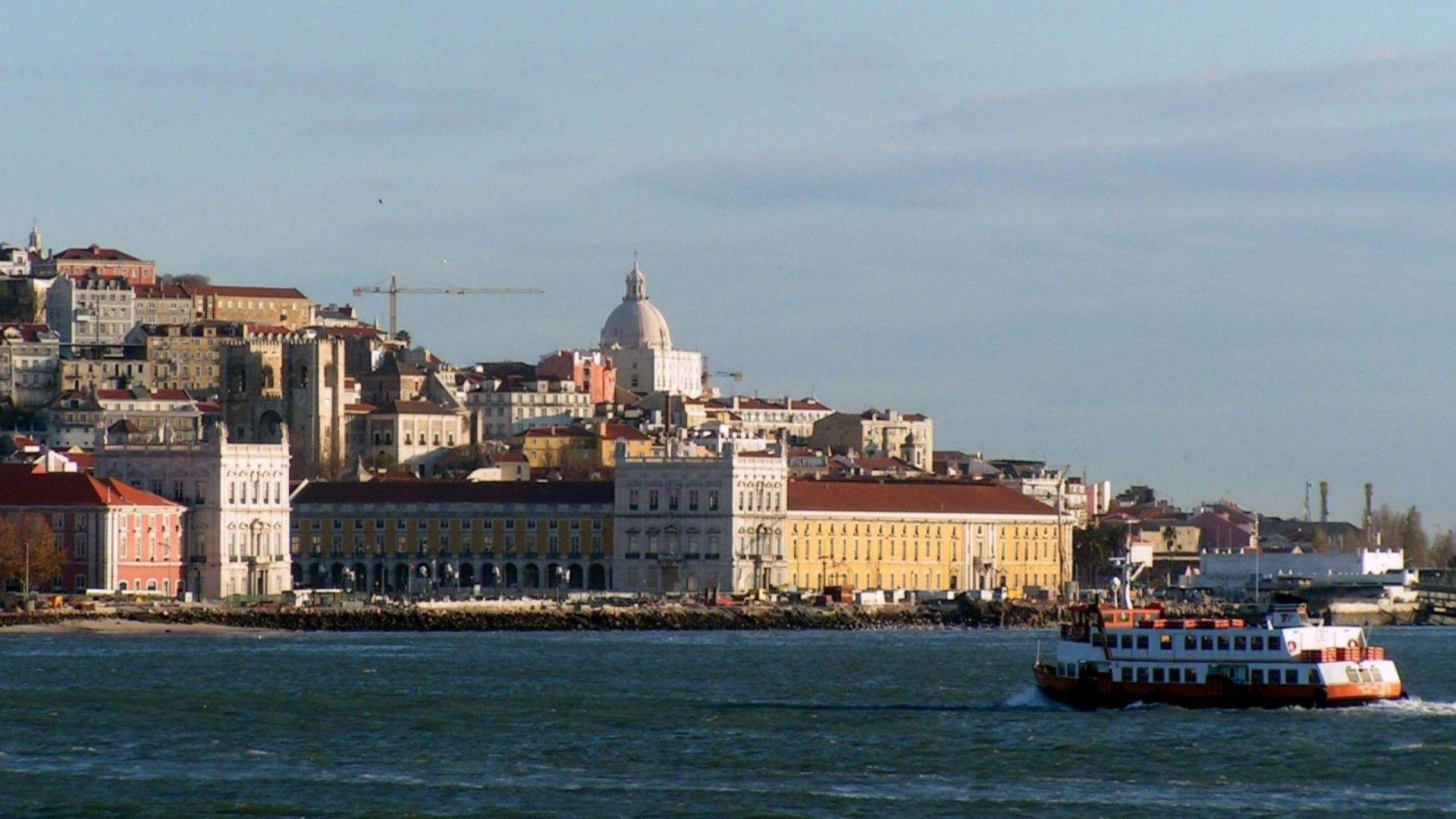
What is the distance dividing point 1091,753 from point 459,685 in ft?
60.0

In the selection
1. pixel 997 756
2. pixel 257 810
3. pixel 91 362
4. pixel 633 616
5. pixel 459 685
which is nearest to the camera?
pixel 257 810

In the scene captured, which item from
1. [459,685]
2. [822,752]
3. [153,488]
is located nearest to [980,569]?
[153,488]

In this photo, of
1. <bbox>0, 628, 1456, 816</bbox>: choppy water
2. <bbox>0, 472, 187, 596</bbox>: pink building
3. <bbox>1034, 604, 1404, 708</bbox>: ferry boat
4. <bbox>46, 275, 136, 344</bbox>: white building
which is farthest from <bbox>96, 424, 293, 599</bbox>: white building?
<bbox>46, 275, 136, 344</bbox>: white building

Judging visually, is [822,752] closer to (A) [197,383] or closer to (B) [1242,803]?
(B) [1242,803]

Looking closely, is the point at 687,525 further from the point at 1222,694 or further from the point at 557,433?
the point at 1222,694

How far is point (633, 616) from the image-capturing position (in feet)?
317

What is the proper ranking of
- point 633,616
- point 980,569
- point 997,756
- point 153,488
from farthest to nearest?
point 980,569
point 153,488
point 633,616
point 997,756

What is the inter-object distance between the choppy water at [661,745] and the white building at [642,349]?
107 meters

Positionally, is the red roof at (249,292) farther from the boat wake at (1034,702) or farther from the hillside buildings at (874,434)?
the boat wake at (1034,702)

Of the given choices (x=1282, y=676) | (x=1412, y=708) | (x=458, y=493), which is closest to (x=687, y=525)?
(x=458, y=493)

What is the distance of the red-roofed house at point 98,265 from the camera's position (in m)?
169

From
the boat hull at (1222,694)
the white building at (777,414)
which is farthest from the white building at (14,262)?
the boat hull at (1222,694)

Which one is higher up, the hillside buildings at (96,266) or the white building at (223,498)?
the hillside buildings at (96,266)

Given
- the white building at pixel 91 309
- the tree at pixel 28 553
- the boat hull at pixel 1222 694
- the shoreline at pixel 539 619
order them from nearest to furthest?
the boat hull at pixel 1222 694 < the shoreline at pixel 539 619 < the tree at pixel 28 553 < the white building at pixel 91 309
